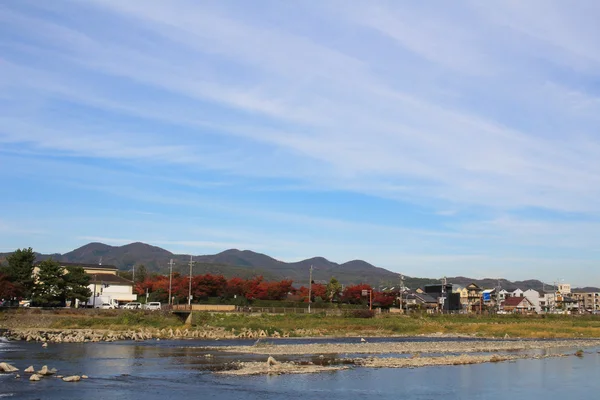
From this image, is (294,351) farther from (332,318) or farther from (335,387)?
(332,318)

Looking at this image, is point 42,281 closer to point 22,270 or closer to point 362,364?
point 22,270

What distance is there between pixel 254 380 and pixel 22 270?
45.6 m

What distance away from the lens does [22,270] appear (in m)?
62.8

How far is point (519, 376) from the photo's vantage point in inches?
1196

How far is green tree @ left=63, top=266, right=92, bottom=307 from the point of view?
64812 mm

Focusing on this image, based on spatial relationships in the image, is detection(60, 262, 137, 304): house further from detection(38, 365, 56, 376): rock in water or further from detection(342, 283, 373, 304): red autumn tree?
detection(38, 365, 56, 376): rock in water

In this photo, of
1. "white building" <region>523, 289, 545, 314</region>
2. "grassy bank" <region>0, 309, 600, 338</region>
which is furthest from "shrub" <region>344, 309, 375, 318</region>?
"white building" <region>523, 289, 545, 314</region>

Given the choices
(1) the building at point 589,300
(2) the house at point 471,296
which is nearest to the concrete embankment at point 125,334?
(2) the house at point 471,296

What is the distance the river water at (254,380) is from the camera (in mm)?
22922

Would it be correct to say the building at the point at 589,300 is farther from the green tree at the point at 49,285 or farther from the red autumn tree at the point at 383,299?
the green tree at the point at 49,285

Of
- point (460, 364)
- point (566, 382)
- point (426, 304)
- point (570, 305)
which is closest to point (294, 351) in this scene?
point (460, 364)

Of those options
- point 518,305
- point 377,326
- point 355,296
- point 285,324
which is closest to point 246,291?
point 355,296

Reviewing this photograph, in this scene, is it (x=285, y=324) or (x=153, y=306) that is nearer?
(x=285, y=324)

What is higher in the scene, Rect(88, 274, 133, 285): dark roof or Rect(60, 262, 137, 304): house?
Rect(88, 274, 133, 285): dark roof
